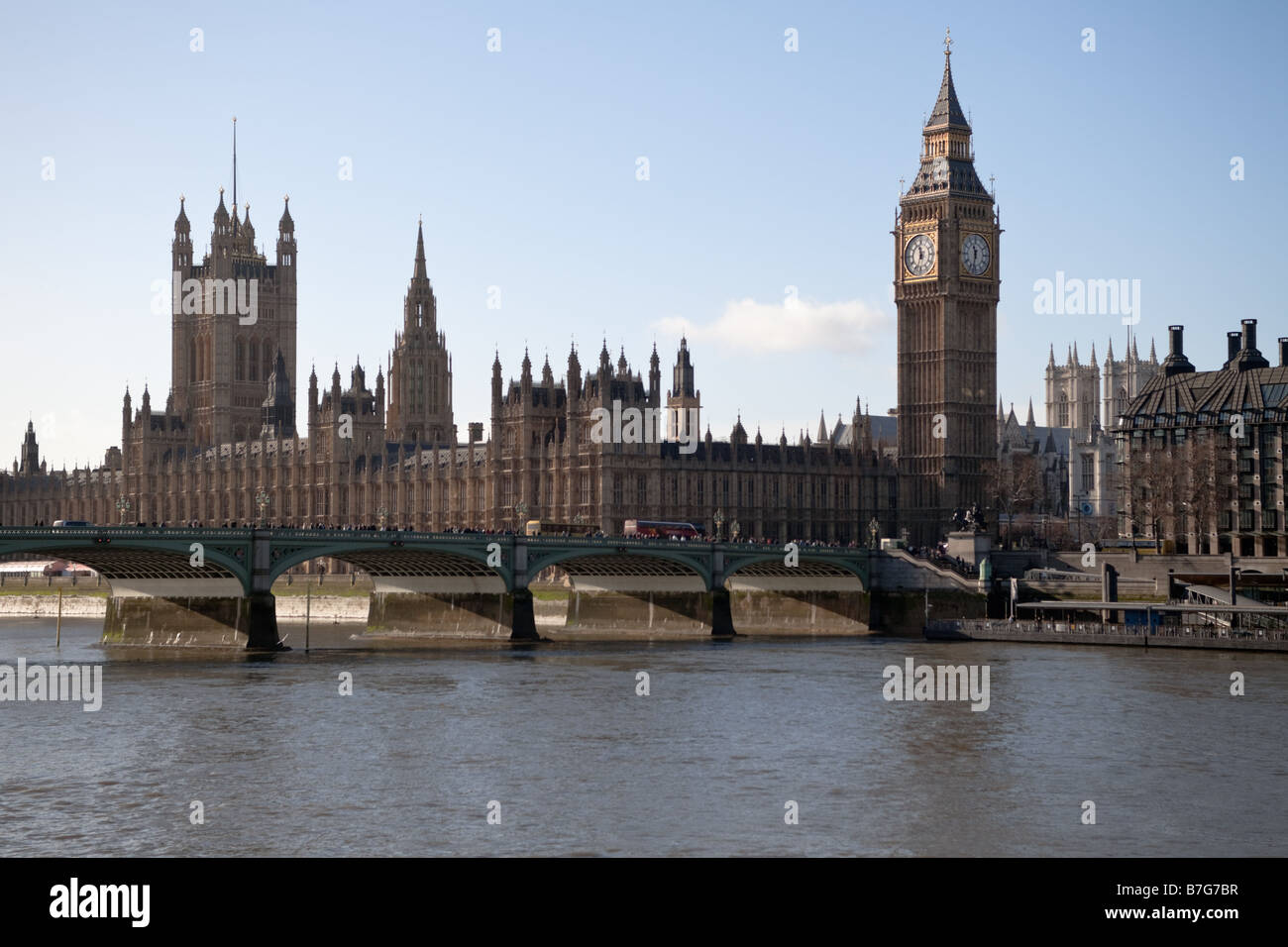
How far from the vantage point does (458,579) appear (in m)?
86.9

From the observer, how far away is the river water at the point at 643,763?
3353 centimetres

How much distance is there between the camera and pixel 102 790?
1497 inches

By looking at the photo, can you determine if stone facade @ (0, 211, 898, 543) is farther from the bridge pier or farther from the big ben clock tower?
the bridge pier

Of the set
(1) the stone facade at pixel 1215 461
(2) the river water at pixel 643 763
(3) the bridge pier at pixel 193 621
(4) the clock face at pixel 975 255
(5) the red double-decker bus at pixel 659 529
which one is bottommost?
(2) the river water at pixel 643 763

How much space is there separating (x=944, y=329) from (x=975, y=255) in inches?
264

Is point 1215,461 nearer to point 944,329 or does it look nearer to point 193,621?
point 944,329

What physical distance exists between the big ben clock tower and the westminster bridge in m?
38.7

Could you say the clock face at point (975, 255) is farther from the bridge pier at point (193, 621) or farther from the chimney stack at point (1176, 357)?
the bridge pier at point (193, 621)

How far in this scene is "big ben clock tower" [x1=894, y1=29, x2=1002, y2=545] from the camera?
134 meters

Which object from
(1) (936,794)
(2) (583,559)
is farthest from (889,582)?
(1) (936,794)

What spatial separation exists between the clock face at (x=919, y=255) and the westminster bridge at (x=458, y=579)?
43.3 meters

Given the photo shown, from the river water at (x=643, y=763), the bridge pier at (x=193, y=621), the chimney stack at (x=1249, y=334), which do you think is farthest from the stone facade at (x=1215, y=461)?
the bridge pier at (x=193, y=621)
